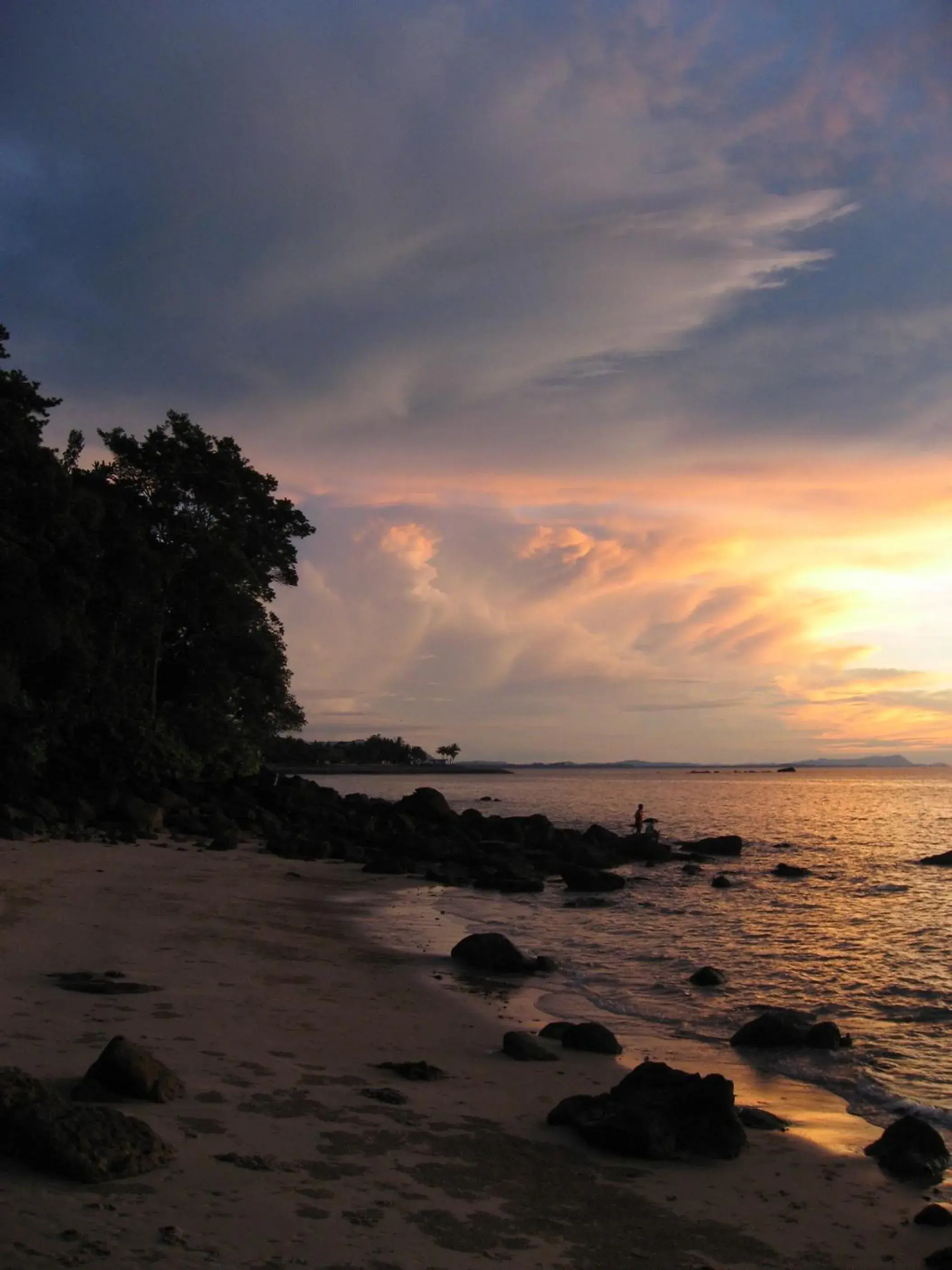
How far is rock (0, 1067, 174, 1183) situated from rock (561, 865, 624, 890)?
2410cm

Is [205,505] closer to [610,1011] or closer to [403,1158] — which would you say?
[610,1011]

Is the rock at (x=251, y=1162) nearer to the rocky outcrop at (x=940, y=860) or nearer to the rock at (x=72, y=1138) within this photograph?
the rock at (x=72, y=1138)

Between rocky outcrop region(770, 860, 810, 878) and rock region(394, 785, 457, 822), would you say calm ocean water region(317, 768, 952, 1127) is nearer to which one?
rocky outcrop region(770, 860, 810, 878)

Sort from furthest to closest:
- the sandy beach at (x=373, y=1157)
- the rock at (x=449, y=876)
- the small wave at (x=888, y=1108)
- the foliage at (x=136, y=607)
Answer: the rock at (x=449, y=876)
the foliage at (x=136, y=607)
the small wave at (x=888, y=1108)
the sandy beach at (x=373, y=1157)

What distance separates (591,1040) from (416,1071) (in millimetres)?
2608

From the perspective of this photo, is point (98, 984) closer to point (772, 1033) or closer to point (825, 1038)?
point (772, 1033)

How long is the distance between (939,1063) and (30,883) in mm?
15257

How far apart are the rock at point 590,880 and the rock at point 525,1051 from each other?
756 inches

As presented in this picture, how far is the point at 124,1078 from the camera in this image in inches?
262

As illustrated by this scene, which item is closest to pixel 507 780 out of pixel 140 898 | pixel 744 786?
pixel 744 786

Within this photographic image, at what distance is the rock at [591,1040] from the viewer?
10430 mm

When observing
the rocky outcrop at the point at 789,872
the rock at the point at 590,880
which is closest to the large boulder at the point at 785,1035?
the rock at the point at 590,880

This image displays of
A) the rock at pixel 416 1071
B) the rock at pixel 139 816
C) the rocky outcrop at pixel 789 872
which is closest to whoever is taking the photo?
the rock at pixel 416 1071

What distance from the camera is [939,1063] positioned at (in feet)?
37.2
